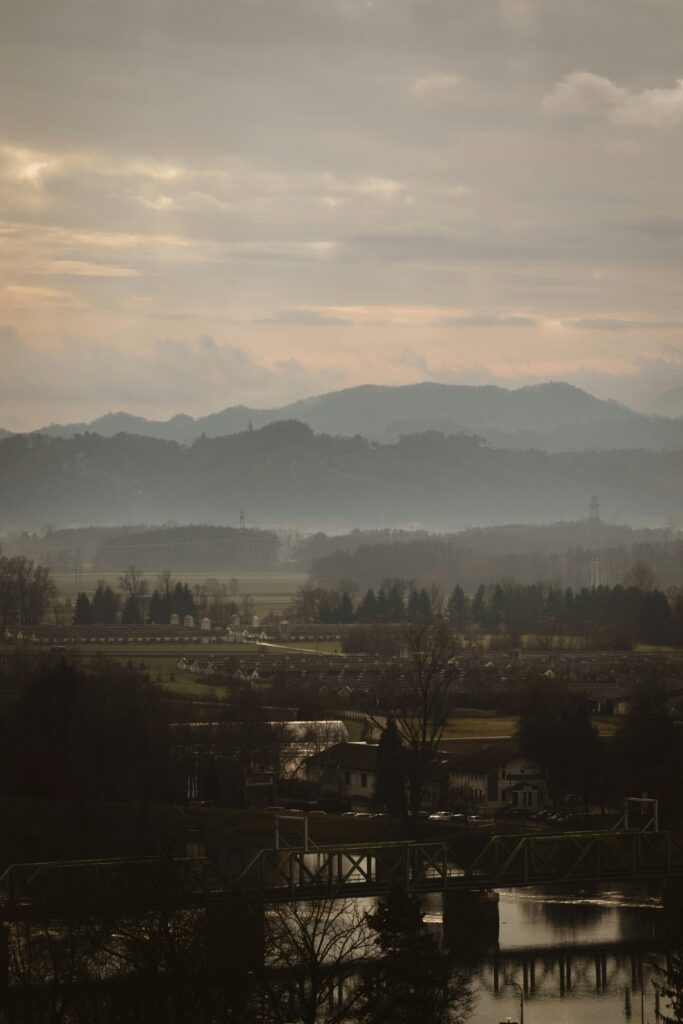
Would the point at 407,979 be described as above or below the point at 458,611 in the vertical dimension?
below

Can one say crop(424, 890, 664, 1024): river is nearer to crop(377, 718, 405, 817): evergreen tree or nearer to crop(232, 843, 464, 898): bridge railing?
crop(232, 843, 464, 898): bridge railing

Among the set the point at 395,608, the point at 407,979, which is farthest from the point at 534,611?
the point at 407,979

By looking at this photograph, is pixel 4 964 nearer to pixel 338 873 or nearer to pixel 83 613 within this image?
pixel 338 873

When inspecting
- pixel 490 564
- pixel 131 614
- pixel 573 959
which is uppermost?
pixel 490 564

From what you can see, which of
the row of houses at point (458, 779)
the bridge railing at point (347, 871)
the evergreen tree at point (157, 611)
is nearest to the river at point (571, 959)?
the bridge railing at point (347, 871)

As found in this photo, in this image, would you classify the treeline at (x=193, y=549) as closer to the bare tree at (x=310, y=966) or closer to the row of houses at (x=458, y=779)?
the row of houses at (x=458, y=779)

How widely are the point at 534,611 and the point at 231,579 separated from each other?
4086cm

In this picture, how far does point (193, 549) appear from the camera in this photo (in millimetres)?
138000

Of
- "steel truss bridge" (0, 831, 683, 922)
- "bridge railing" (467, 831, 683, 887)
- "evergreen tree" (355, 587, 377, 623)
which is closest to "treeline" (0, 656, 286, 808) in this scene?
"steel truss bridge" (0, 831, 683, 922)

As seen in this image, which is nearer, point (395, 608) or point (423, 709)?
point (423, 709)

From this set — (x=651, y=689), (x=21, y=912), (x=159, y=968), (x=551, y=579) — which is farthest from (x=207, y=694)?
(x=551, y=579)

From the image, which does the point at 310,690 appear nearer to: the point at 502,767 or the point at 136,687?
the point at 136,687

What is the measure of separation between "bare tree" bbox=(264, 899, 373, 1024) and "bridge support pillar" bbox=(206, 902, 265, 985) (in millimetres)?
149

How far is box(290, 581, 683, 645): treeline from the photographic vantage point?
62469 mm
